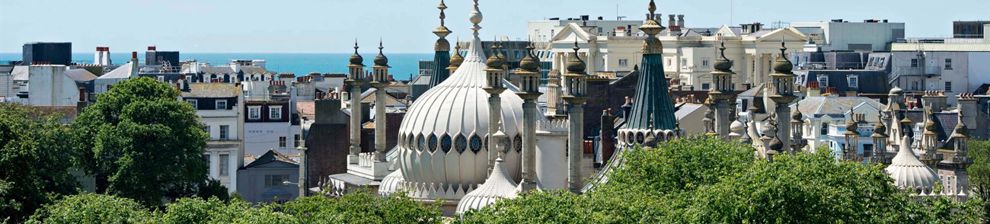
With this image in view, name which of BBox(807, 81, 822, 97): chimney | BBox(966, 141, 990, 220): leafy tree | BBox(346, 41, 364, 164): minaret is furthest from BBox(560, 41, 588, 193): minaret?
BBox(807, 81, 822, 97): chimney

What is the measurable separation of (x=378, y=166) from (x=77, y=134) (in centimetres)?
1375

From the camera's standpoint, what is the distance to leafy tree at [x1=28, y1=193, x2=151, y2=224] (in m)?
108

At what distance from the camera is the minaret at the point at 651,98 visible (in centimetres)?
11431

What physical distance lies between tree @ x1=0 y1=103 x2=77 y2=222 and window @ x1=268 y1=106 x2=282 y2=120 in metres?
33.3

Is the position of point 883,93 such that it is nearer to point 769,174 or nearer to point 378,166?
point 378,166

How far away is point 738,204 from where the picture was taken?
9325 centimetres

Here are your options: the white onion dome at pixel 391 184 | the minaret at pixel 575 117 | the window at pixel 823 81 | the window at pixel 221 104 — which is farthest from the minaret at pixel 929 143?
the window at pixel 823 81

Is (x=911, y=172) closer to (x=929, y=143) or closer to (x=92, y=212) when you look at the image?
(x=929, y=143)

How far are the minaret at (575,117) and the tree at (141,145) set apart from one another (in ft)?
81.3

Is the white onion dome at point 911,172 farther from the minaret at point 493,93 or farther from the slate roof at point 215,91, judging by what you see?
the slate roof at point 215,91

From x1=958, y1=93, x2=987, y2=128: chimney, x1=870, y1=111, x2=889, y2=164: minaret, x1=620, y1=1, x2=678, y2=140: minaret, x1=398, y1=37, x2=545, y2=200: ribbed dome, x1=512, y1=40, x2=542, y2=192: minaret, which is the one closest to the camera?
x1=512, y1=40, x2=542, y2=192: minaret

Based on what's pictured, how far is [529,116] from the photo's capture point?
114 meters

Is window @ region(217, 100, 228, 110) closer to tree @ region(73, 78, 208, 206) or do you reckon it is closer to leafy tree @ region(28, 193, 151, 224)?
tree @ region(73, 78, 208, 206)

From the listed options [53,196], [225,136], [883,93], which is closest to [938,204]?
[53,196]
